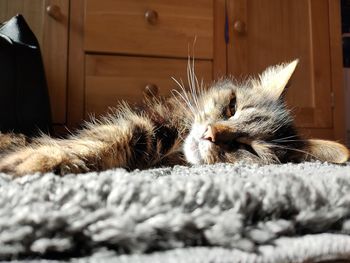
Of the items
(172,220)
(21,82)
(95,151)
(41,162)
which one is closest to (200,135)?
(95,151)

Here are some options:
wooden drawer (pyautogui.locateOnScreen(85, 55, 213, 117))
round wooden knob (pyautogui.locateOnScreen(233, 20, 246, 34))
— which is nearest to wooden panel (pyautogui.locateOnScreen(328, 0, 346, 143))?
round wooden knob (pyautogui.locateOnScreen(233, 20, 246, 34))

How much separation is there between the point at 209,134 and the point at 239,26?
52.4 inches

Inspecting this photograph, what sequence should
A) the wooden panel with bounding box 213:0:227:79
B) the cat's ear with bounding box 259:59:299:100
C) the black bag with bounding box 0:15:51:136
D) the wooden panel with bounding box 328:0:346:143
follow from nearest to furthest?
the cat's ear with bounding box 259:59:299:100, the black bag with bounding box 0:15:51:136, the wooden panel with bounding box 213:0:227:79, the wooden panel with bounding box 328:0:346:143

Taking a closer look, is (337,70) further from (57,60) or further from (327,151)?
(57,60)

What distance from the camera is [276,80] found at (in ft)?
4.05

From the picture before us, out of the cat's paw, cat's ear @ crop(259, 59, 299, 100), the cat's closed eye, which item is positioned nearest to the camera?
the cat's paw

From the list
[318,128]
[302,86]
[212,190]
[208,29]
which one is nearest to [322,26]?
[302,86]

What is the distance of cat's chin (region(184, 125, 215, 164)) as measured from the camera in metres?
0.92

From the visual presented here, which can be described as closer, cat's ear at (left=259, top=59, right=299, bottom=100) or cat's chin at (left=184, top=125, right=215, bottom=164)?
cat's chin at (left=184, top=125, right=215, bottom=164)

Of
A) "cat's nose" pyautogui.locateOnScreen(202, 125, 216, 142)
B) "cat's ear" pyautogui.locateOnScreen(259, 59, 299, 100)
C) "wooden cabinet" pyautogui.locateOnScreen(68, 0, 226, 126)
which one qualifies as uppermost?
"wooden cabinet" pyautogui.locateOnScreen(68, 0, 226, 126)

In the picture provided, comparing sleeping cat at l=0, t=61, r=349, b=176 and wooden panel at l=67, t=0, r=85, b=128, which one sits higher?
wooden panel at l=67, t=0, r=85, b=128

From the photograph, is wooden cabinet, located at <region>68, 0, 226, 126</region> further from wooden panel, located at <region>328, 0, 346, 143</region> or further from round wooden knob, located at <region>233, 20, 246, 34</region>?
wooden panel, located at <region>328, 0, 346, 143</region>

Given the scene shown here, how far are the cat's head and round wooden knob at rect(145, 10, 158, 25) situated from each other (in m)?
0.85

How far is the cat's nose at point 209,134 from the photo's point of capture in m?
0.89
